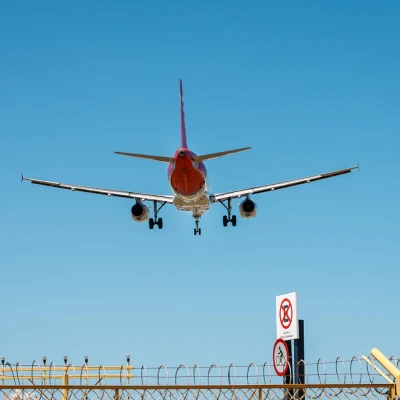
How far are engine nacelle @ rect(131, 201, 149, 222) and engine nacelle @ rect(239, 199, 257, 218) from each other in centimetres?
696

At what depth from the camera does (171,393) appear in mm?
18062

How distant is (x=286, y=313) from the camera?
1106 inches

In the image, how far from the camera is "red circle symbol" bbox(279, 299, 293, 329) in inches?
1088

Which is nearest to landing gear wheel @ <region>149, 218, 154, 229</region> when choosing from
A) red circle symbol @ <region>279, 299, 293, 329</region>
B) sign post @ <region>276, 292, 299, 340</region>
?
sign post @ <region>276, 292, 299, 340</region>

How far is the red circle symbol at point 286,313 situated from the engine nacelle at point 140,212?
32925 millimetres

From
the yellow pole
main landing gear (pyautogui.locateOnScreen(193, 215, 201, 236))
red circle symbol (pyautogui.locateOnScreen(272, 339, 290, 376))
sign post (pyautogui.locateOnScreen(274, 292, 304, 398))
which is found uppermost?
main landing gear (pyautogui.locateOnScreen(193, 215, 201, 236))

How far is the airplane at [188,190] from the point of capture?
54.1 meters

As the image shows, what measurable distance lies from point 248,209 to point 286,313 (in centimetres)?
3260

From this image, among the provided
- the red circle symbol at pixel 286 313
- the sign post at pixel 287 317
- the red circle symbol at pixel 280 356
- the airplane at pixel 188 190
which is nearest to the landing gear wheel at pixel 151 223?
the airplane at pixel 188 190

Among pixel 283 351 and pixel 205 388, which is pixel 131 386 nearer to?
pixel 205 388

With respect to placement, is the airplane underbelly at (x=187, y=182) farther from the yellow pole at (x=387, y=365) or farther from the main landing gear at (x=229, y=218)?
the yellow pole at (x=387, y=365)

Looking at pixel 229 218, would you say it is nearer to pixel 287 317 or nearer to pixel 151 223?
pixel 151 223

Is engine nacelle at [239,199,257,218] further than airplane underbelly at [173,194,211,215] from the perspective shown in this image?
Yes

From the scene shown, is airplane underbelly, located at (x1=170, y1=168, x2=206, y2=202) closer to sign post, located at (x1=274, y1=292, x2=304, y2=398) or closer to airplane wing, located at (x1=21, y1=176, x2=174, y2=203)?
airplane wing, located at (x1=21, y1=176, x2=174, y2=203)
